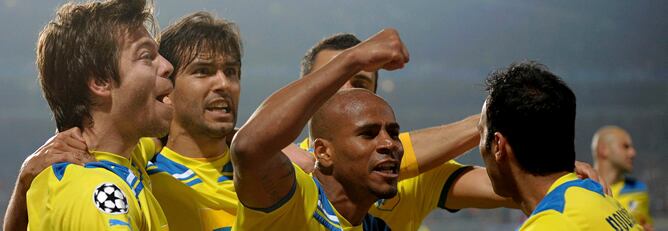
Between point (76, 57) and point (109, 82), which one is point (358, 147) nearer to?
point (109, 82)

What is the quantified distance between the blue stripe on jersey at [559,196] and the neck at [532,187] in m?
0.08

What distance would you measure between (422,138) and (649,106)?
14066mm

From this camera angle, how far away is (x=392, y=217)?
3.34 metres

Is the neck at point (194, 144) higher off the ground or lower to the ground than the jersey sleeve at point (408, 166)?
higher

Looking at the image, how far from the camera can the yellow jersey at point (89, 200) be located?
1.98m

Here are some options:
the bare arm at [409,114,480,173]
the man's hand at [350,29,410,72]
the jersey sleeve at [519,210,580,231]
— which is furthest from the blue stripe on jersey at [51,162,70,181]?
the bare arm at [409,114,480,173]

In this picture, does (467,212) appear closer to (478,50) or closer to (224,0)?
(478,50)

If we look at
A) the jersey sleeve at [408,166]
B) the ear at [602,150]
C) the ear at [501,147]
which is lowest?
the ear at [602,150]

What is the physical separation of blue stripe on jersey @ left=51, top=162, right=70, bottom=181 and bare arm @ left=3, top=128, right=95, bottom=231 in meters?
0.02

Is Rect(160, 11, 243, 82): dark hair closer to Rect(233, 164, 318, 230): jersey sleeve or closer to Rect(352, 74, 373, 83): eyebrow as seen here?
Rect(352, 74, 373, 83): eyebrow

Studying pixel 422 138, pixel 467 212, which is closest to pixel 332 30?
pixel 467 212

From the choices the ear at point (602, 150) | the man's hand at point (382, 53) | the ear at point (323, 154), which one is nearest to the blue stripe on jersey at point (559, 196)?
the man's hand at point (382, 53)

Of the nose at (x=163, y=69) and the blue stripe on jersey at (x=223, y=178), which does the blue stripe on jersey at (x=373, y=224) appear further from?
the nose at (x=163, y=69)

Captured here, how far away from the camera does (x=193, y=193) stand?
292 centimetres
